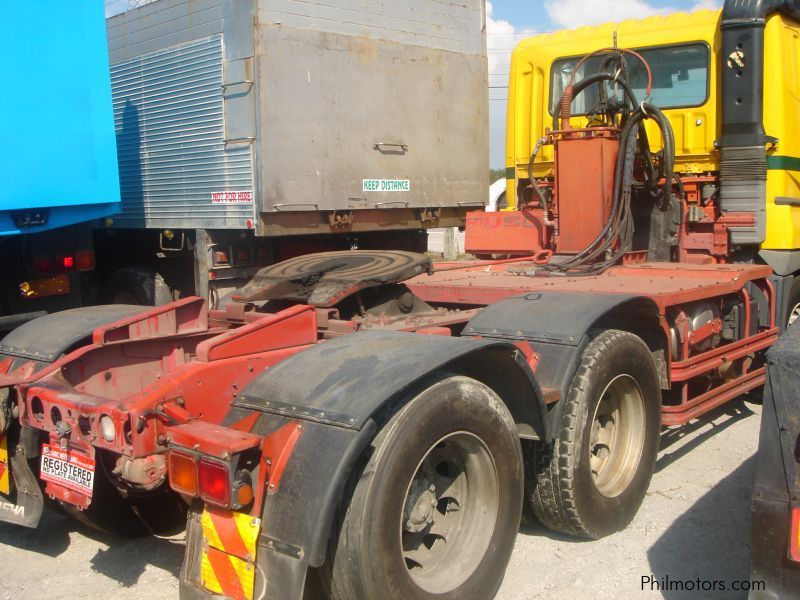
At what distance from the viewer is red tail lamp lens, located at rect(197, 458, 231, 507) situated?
2.52 m

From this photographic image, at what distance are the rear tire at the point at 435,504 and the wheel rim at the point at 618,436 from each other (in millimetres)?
963

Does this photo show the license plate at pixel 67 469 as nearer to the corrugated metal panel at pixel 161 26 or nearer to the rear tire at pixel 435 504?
the rear tire at pixel 435 504

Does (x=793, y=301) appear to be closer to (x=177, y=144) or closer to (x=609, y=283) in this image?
(x=609, y=283)

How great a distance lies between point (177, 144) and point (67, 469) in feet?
17.0

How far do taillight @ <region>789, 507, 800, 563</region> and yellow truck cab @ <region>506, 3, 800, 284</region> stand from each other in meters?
3.93

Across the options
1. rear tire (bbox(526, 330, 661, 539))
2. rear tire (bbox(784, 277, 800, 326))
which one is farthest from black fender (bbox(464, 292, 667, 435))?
rear tire (bbox(784, 277, 800, 326))

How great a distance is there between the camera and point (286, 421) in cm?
270

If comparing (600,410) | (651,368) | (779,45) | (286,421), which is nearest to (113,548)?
(286,421)

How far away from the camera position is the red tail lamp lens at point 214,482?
2.52 metres

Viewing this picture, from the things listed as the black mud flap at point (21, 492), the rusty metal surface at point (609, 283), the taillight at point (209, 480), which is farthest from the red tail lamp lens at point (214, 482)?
the rusty metal surface at point (609, 283)

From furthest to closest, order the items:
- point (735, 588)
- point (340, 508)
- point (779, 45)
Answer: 1. point (779, 45)
2. point (735, 588)
3. point (340, 508)

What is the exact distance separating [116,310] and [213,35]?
144 inches

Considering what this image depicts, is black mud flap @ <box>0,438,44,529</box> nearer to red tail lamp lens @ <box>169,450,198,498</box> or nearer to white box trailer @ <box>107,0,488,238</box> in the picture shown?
red tail lamp lens @ <box>169,450,198,498</box>

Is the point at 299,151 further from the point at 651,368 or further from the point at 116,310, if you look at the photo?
the point at 651,368
